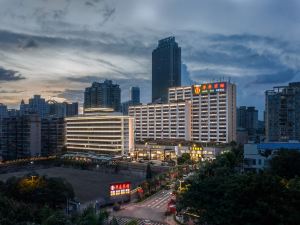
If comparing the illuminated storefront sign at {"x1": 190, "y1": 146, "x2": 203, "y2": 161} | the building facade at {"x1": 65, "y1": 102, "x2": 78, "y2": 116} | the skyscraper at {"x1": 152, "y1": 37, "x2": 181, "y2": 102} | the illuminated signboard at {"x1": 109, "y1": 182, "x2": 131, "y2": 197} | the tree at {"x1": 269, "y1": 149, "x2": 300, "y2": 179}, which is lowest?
the illuminated signboard at {"x1": 109, "y1": 182, "x2": 131, "y2": 197}

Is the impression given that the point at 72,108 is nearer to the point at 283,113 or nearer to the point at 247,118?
the point at 247,118

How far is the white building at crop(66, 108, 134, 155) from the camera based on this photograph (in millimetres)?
82562

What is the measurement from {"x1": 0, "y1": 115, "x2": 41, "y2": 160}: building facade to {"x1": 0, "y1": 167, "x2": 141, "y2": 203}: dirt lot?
1947 centimetres

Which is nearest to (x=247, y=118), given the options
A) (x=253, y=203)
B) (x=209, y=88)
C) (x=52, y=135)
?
(x=209, y=88)

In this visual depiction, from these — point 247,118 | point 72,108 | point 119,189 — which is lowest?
point 119,189

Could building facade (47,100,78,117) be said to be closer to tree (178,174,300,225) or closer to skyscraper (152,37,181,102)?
skyscraper (152,37,181,102)

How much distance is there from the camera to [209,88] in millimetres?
88875

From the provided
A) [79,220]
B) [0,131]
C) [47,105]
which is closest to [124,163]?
[0,131]

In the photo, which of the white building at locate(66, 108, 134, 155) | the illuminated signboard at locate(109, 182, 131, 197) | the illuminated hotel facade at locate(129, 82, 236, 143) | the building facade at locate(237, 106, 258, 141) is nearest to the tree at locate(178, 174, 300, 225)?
the illuminated signboard at locate(109, 182, 131, 197)

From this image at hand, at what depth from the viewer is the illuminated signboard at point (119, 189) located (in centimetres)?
3716

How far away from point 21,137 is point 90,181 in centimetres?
4308

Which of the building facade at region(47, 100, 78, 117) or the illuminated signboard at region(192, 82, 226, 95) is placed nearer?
the illuminated signboard at region(192, 82, 226, 95)

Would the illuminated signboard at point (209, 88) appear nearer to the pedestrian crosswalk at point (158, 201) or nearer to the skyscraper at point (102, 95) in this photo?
the pedestrian crosswalk at point (158, 201)

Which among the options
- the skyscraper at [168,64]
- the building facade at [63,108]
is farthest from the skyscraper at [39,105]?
the skyscraper at [168,64]
